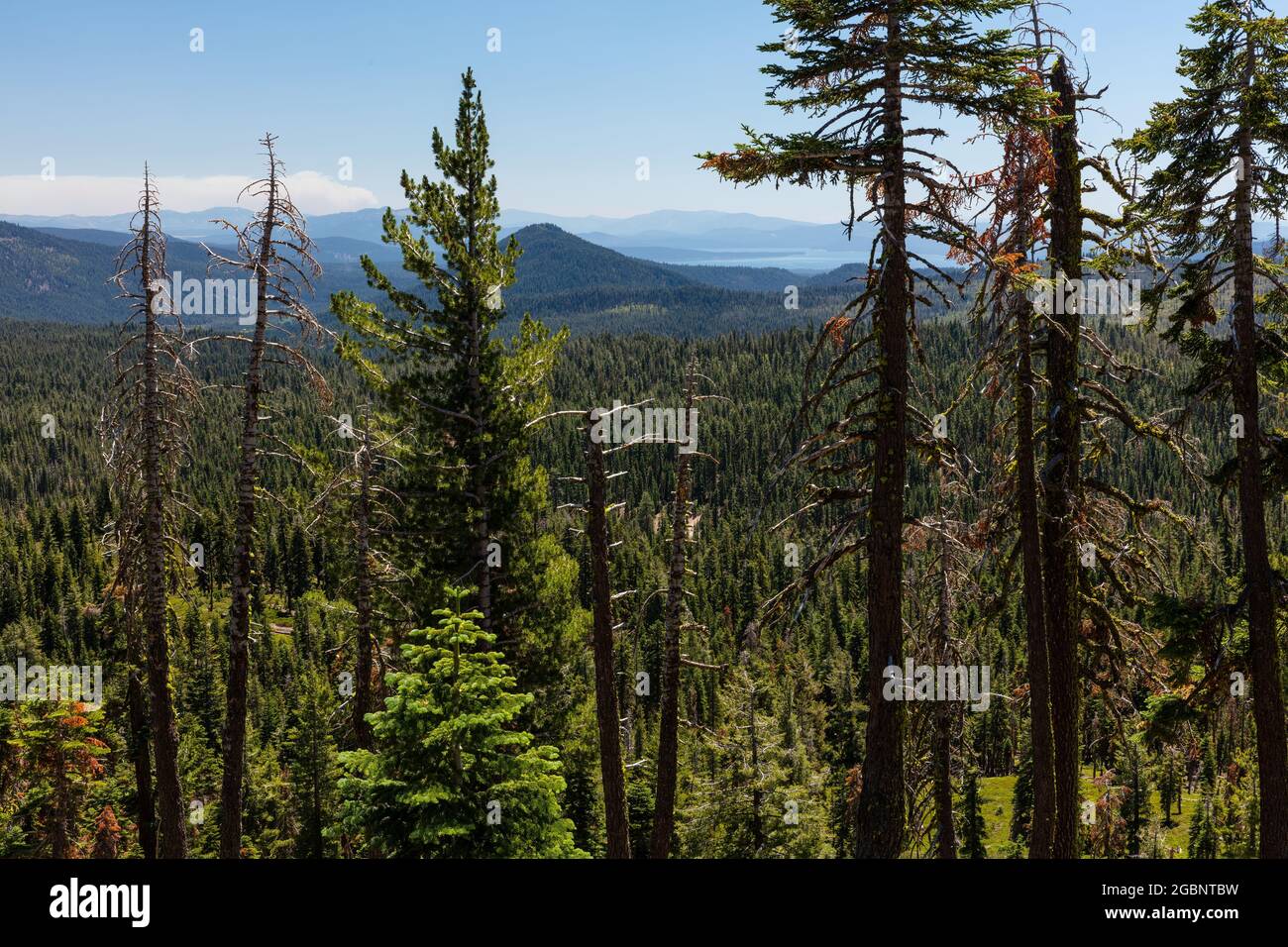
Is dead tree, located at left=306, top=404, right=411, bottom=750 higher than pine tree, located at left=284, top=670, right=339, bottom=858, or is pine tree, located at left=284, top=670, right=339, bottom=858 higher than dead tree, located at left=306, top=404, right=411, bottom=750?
dead tree, located at left=306, top=404, right=411, bottom=750

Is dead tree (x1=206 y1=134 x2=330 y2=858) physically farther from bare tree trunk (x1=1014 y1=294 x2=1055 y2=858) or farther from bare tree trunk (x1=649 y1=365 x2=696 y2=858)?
bare tree trunk (x1=1014 y1=294 x2=1055 y2=858)

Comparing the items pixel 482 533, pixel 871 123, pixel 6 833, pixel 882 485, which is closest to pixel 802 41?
pixel 871 123

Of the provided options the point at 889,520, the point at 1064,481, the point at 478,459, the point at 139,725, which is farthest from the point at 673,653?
the point at 139,725

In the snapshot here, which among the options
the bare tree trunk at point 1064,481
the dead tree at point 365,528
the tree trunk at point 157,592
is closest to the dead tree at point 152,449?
the tree trunk at point 157,592

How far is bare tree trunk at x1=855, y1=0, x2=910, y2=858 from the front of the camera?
968 cm

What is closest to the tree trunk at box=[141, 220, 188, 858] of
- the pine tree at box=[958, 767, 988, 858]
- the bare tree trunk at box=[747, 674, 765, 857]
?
the bare tree trunk at box=[747, 674, 765, 857]

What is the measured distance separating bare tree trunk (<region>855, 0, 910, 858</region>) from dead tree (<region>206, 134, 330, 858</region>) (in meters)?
8.33

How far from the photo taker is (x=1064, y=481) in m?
12.1

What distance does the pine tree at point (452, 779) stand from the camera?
10602 mm

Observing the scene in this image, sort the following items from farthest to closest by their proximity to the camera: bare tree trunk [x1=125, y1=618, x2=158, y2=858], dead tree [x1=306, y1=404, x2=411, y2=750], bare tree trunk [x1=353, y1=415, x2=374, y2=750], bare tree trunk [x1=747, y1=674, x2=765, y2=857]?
bare tree trunk [x1=747, y1=674, x2=765, y2=857], bare tree trunk [x1=125, y1=618, x2=158, y2=858], bare tree trunk [x1=353, y1=415, x2=374, y2=750], dead tree [x1=306, y1=404, x2=411, y2=750]

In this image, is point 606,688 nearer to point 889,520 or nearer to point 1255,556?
point 889,520

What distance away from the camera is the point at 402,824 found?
10.7 meters

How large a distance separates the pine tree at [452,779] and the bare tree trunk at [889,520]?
3993mm
